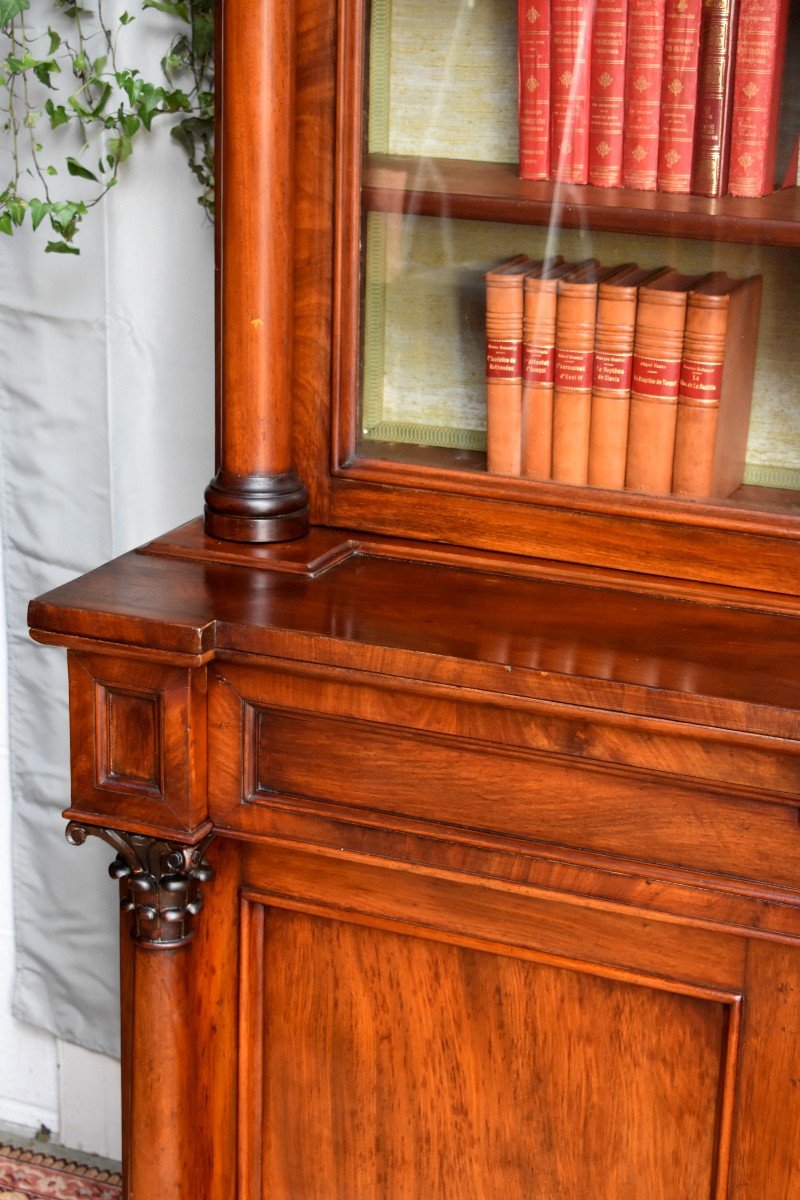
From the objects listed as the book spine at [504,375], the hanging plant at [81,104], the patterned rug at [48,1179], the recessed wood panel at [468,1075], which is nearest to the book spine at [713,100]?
the book spine at [504,375]

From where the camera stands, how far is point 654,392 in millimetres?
1430

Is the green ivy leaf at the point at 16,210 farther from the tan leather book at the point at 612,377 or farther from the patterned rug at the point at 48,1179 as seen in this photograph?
the patterned rug at the point at 48,1179

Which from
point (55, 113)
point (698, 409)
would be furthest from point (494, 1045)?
point (55, 113)

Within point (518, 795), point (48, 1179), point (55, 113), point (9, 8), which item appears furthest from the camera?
point (48, 1179)

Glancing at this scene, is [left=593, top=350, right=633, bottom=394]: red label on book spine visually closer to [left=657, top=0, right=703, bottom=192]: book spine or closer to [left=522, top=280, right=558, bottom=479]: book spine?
[left=522, top=280, right=558, bottom=479]: book spine

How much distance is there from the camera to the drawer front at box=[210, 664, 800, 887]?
48.3 inches

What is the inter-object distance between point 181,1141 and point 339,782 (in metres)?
0.46

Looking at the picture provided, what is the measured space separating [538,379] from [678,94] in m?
0.30

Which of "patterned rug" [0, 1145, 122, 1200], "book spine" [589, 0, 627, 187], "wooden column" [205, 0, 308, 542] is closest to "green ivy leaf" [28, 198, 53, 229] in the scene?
"wooden column" [205, 0, 308, 542]

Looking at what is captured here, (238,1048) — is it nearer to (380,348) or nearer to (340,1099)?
(340,1099)

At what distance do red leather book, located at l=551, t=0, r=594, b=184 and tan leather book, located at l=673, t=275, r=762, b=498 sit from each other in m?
0.17

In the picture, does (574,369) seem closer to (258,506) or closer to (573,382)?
(573,382)

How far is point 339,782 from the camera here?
135 cm

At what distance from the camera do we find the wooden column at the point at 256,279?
4.49 ft
